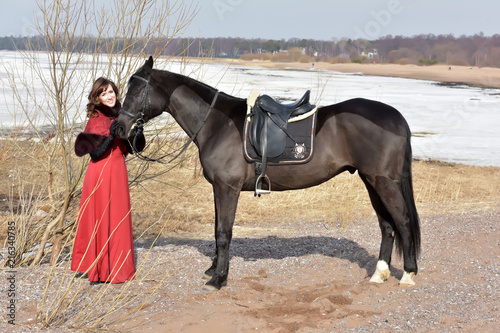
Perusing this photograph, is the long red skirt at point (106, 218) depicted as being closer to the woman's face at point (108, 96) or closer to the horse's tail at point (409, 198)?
the woman's face at point (108, 96)

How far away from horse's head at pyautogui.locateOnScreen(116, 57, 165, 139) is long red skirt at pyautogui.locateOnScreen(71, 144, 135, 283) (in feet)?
1.11

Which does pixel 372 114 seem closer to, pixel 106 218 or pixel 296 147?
pixel 296 147

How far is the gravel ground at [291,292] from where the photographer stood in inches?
184

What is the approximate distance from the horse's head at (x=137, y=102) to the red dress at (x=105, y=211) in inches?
10.7

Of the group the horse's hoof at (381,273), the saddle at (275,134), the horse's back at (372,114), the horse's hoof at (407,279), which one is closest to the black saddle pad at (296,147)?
the saddle at (275,134)

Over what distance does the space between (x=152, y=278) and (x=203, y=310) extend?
1.09 metres

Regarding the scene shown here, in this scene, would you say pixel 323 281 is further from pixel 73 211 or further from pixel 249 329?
pixel 73 211

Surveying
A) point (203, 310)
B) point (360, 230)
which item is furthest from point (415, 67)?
point (203, 310)

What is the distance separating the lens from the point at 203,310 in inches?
196

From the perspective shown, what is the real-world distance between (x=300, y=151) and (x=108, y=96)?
1907 mm

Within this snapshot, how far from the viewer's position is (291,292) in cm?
553

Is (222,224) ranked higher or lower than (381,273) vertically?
higher

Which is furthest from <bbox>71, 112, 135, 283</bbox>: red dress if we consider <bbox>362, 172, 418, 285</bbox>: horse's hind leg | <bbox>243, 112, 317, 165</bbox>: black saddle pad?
<bbox>362, 172, 418, 285</bbox>: horse's hind leg

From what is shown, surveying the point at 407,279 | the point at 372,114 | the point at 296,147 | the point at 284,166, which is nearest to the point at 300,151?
the point at 296,147
